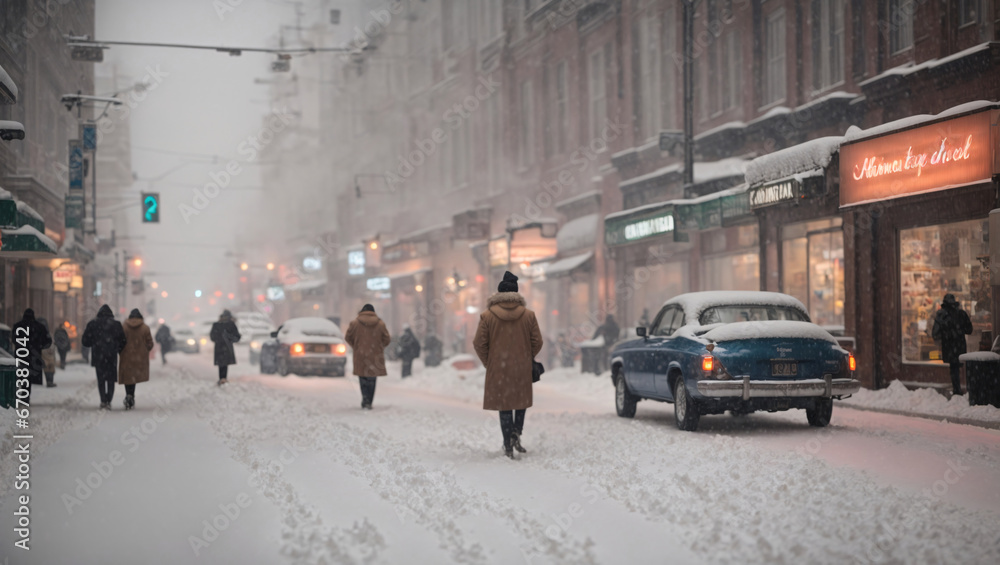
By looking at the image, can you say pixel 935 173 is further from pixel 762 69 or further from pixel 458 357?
pixel 458 357

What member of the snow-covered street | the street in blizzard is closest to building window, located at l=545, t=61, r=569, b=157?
the street in blizzard

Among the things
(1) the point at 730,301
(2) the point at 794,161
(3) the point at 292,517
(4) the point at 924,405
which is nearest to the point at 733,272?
(2) the point at 794,161

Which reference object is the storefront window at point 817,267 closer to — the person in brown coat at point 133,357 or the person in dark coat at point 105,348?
Answer: the person in brown coat at point 133,357

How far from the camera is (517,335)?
10234mm

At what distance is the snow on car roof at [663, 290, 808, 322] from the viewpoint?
1285 cm

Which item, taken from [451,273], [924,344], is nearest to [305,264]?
[451,273]

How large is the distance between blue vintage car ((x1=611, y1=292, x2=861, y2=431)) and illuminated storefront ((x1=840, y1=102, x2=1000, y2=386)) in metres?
4.58

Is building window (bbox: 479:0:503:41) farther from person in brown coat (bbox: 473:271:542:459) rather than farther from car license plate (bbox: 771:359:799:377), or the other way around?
person in brown coat (bbox: 473:271:542:459)

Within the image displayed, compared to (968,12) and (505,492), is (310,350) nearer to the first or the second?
(968,12)

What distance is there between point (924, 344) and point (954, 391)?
2.17m

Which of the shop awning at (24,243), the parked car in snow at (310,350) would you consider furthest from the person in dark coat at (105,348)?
the parked car in snow at (310,350)

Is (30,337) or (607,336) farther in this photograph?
(607,336)

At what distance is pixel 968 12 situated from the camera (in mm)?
17031

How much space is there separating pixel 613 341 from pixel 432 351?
9.43 metres
